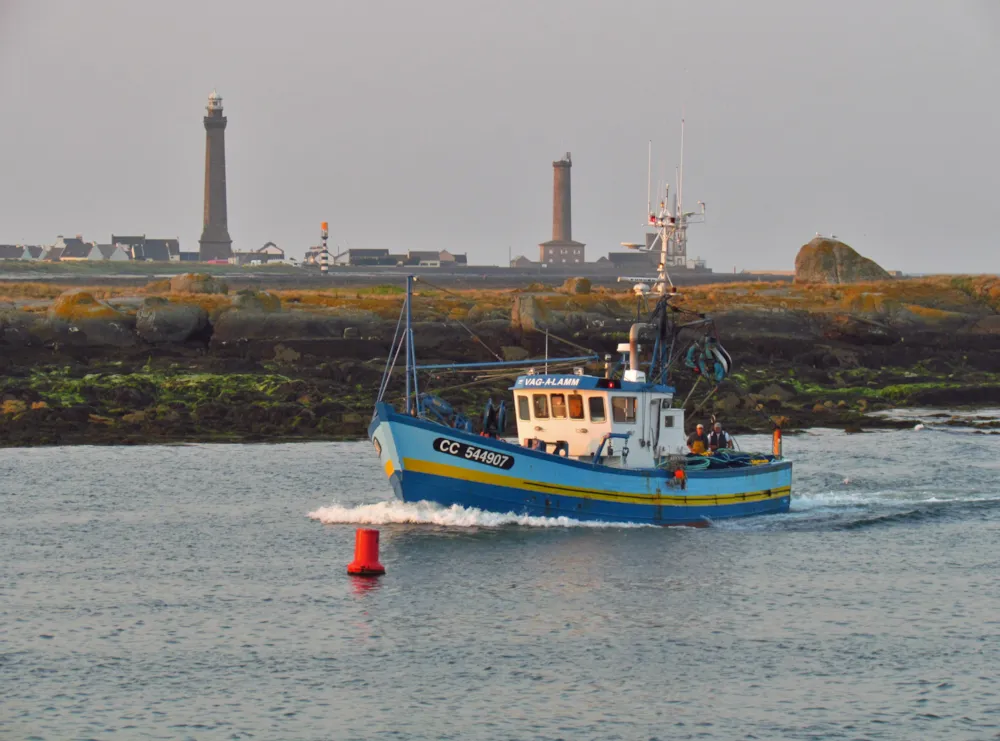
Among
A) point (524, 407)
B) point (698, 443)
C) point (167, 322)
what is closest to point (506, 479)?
point (524, 407)

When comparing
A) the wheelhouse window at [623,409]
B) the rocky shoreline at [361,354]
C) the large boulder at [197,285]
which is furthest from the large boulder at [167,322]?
the wheelhouse window at [623,409]

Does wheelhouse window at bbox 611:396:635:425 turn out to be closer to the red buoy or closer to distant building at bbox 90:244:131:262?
the red buoy

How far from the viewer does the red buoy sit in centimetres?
3109

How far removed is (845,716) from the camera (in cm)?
2239

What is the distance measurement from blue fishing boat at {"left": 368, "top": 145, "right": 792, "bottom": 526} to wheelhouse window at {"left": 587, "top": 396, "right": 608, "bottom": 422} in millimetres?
25

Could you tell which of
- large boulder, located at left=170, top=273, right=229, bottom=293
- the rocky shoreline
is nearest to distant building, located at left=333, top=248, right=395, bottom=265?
the rocky shoreline

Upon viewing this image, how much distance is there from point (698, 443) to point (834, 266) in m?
84.0

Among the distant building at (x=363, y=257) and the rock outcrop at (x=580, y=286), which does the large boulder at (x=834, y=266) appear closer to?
the rock outcrop at (x=580, y=286)

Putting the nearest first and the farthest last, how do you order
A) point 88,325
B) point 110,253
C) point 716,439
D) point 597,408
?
1. point 597,408
2. point 716,439
3. point 88,325
4. point 110,253

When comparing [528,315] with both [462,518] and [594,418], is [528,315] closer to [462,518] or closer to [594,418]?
[594,418]

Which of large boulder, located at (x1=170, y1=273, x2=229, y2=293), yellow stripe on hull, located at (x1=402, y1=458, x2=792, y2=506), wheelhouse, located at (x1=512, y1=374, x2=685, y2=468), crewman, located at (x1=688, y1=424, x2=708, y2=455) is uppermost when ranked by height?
large boulder, located at (x1=170, y1=273, x2=229, y2=293)

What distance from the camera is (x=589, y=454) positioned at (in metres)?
37.5

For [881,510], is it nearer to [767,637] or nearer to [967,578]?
[967,578]

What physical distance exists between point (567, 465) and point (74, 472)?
16.6m
